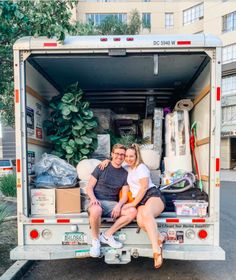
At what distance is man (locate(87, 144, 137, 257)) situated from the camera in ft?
11.5

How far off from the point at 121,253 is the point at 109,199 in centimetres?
63

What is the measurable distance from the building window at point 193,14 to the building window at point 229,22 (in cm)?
330

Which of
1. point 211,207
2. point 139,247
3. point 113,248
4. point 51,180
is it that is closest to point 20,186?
point 51,180

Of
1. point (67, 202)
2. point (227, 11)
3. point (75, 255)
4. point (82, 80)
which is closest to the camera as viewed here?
point (75, 255)

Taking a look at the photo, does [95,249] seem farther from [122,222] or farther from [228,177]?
[228,177]

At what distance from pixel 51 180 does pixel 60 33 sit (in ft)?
Result: 5.54

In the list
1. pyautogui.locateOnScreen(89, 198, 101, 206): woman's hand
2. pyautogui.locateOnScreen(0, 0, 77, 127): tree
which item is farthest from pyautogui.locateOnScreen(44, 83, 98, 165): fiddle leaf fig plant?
pyautogui.locateOnScreen(89, 198, 101, 206): woman's hand

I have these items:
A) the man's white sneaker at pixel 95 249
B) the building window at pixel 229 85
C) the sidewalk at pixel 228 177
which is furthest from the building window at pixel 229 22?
the man's white sneaker at pixel 95 249

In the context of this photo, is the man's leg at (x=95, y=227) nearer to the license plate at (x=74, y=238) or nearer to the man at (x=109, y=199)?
the man at (x=109, y=199)

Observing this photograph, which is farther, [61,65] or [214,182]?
[61,65]

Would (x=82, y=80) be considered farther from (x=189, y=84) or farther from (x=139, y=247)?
(x=139, y=247)

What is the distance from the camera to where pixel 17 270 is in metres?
4.01

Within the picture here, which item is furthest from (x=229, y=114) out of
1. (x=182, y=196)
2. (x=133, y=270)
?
(x=133, y=270)

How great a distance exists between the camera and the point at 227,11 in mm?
28516
